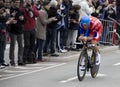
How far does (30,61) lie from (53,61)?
1094 millimetres

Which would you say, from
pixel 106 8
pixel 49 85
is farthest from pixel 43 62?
pixel 106 8

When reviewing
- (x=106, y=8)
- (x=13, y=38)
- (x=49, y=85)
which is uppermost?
(x=106, y=8)

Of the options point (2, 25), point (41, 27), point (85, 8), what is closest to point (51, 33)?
point (41, 27)

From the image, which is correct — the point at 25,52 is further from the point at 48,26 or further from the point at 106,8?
the point at 106,8

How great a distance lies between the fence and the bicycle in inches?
297

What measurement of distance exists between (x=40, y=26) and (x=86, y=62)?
12.5 ft

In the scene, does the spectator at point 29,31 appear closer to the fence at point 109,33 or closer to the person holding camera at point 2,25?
the person holding camera at point 2,25

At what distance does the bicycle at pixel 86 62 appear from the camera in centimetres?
1205

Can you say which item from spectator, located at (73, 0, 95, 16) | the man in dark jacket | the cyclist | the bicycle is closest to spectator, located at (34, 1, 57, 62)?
the man in dark jacket

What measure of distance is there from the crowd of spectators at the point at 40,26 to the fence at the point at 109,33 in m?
1.00

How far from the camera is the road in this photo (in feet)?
38.5

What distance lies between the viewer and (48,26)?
53.6 feet

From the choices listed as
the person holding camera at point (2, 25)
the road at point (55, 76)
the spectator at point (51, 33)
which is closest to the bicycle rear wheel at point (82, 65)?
the road at point (55, 76)

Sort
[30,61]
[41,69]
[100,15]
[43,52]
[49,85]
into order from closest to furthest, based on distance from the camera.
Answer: [49,85]
[41,69]
[30,61]
[43,52]
[100,15]
